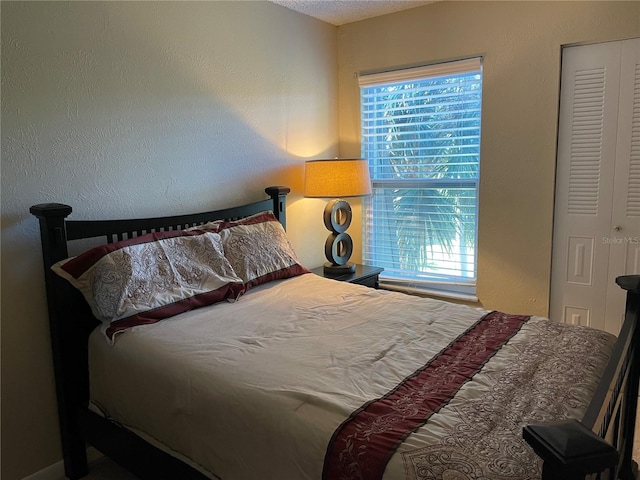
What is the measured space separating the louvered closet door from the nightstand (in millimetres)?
1154

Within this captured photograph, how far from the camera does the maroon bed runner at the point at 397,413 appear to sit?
1153 mm

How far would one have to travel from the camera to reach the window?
10.6ft

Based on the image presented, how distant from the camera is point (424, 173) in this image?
343 cm

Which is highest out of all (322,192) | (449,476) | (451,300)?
(322,192)

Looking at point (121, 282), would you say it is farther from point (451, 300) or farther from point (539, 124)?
point (539, 124)

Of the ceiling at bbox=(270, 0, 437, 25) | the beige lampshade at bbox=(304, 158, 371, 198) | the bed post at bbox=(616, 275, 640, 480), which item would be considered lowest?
the bed post at bbox=(616, 275, 640, 480)

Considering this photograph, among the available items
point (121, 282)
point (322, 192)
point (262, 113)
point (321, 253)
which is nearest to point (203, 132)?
point (262, 113)

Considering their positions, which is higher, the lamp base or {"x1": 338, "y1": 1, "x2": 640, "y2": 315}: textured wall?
{"x1": 338, "y1": 1, "x2": 640, "y2": 315}: textured wall

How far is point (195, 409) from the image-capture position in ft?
5.03

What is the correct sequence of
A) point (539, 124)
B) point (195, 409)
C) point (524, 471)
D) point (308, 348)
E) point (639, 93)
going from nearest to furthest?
point (524, 471)
point (195, 409)
point (308, 348)
point (639, 93)
point (539, 124)

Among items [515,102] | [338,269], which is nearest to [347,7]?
[515,102]

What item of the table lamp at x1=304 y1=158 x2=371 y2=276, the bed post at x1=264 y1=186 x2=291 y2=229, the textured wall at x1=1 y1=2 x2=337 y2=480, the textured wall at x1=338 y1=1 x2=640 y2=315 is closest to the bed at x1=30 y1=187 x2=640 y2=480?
Answer: the textured wall at x1=1 y1=2 x2=337 y2=480

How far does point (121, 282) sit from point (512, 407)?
1525 mm

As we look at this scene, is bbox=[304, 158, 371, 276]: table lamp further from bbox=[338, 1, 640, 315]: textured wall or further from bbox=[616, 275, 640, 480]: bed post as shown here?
bbox=[616, 275, 640, 480]: bed post
